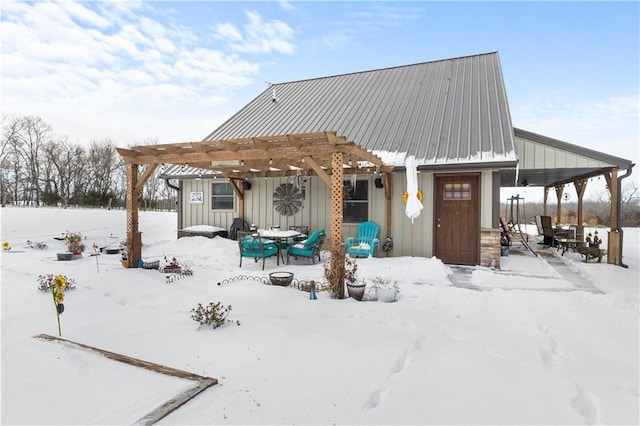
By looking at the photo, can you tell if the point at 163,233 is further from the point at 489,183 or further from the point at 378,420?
the point at 378,420

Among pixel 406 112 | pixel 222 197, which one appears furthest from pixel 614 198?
pixel 222 197

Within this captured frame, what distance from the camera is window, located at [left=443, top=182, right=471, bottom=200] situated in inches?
313

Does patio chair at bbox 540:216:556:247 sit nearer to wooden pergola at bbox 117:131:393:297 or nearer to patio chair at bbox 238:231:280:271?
wooden pergola at bbox 117:131:393:297

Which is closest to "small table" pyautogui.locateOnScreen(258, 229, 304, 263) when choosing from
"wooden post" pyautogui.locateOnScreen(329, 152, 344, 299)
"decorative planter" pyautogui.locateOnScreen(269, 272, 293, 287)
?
"decorative planter" pyautogui.locateOnScreen(269, 272, 293, 287)

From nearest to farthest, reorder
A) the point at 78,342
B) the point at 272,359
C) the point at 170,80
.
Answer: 1. the point at 272,359
2. the point at 78,342
3. the point at 170,80

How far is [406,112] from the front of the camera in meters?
9.96

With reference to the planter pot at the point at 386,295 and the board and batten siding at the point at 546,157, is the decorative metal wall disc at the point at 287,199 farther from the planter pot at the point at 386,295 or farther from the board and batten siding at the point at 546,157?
the board and batten siding at the point at 546,157

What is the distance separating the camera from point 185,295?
4863 millimetres

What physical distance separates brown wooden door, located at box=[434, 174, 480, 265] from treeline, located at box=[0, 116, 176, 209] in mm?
22939

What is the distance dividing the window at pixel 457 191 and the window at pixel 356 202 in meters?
1.99

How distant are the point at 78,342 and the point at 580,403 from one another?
417 cm

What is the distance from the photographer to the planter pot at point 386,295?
4629 millimetres

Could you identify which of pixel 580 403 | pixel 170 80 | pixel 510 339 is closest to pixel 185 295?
pixel 510 339

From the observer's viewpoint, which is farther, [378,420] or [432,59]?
[432,59]
